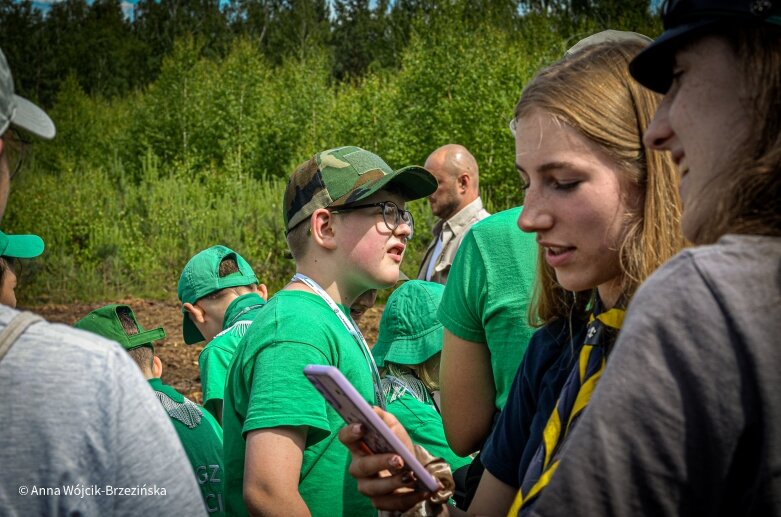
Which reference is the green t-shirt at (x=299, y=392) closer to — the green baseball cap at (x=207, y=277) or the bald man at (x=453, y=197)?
the green baseball cap at (x=207, y=277)

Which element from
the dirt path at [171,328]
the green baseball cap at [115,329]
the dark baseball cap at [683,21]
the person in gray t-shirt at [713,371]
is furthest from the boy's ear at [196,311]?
the dirt path at [171,328]

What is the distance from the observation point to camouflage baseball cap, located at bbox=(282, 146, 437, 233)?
314 centimetres

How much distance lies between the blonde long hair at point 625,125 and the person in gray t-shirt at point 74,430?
103 cm

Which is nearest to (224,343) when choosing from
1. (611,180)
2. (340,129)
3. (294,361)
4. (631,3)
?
(294,361)

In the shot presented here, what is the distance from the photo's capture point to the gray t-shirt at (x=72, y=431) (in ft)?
4.56

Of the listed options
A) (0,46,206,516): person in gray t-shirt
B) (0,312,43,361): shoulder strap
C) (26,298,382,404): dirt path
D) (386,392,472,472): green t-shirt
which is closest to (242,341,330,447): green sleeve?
(386,392,472,472): green t-shirt

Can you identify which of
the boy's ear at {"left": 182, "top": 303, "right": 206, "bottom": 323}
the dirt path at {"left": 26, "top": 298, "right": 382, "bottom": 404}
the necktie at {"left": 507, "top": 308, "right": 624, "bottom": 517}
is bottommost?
the dirt path at {"left": 26, "top": 298, "right": 382, "bottom": 404}

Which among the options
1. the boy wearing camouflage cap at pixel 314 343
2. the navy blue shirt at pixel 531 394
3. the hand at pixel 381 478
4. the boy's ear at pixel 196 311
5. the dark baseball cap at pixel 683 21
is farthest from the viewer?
the boy's ear at pixel 196 311

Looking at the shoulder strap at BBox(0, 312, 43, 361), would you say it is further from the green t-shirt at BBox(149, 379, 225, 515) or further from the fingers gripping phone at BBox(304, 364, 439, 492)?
the green t-shirt at BBox(149, 379, 225, 515)

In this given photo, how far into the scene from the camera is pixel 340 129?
2562cm

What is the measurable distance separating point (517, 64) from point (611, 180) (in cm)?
2172

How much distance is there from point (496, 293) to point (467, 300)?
0.10 meters

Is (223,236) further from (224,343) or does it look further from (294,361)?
(294,361)

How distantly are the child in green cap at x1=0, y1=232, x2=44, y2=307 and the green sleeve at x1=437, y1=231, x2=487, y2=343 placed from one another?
6.56 feet
